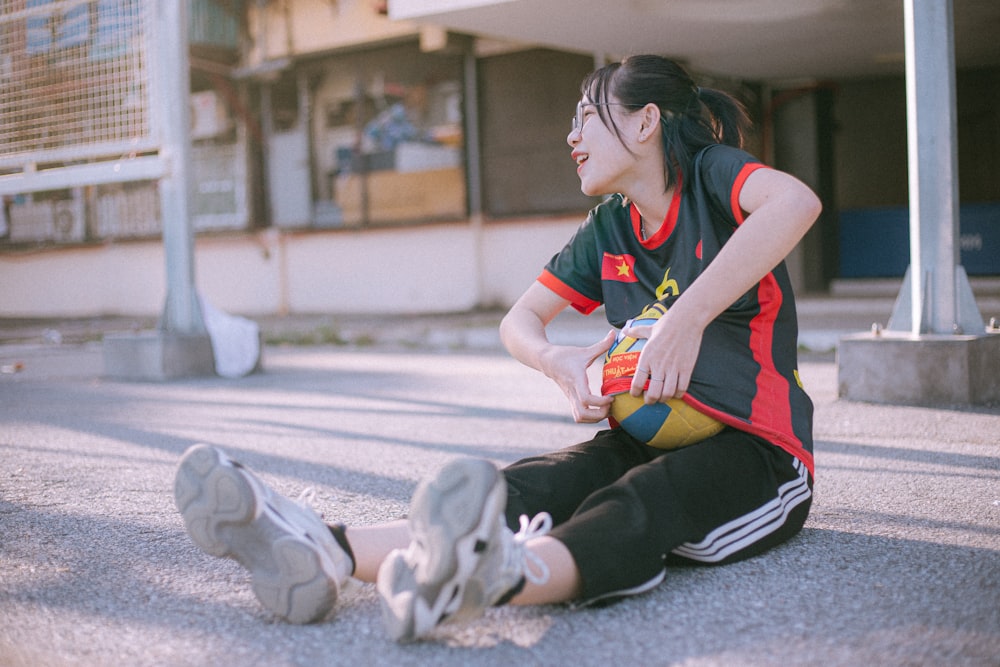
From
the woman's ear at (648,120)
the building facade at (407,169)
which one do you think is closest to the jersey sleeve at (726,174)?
the woman's ear at (648,120)

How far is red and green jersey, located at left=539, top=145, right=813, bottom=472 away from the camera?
6.15 feet

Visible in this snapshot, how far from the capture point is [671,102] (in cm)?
204

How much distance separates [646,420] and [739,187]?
1.63 ft

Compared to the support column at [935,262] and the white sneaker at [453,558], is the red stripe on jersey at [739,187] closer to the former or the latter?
the white sneaker at [453,558]

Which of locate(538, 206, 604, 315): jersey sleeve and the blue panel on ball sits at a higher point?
locate(538, 206, 604, 315): jersey sleeve

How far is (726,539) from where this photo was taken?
1804 millimetres

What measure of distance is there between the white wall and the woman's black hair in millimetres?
8026

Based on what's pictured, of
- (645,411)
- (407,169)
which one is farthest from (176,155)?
(407,169)

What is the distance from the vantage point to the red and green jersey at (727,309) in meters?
1.87

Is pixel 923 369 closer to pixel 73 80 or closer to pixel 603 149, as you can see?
pixel 603 149

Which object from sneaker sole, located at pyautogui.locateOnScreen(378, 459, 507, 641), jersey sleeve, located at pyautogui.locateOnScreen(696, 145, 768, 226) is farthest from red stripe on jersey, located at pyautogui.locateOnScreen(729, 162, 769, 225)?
sneaker sole, located at pyautogui.locateOnScreen(378, 459, 507, 641)

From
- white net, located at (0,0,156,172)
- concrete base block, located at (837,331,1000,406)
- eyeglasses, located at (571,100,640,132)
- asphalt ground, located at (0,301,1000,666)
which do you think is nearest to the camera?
asphalt ground, located at (0,301,1000,666)

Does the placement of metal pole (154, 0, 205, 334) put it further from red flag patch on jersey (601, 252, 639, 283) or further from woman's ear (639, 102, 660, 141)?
woman's ear (639, 102, 660, 141)

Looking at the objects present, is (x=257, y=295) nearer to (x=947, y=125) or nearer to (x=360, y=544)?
(x=947, y=125)
